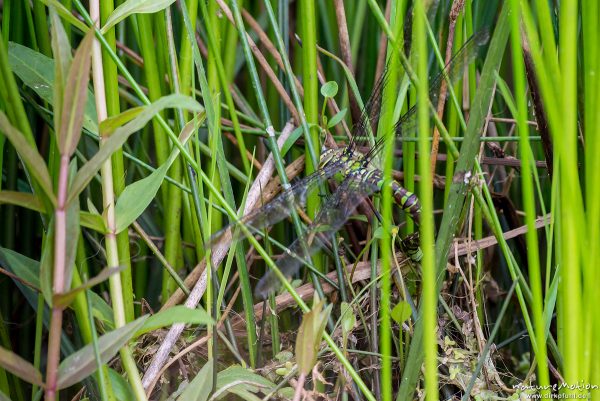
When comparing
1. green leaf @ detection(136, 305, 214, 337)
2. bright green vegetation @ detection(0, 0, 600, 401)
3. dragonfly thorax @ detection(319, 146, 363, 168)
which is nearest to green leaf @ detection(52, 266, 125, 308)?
bright green vegetation @ detection(0, 0, 600, 401)

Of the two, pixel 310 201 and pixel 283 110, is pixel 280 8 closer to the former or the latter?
pixel 283 110

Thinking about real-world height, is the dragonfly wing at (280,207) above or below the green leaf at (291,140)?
below

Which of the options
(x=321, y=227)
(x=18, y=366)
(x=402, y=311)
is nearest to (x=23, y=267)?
(x=18, y=366)

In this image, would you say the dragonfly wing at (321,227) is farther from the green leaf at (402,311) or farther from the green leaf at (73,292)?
the green leaf at (73,292)

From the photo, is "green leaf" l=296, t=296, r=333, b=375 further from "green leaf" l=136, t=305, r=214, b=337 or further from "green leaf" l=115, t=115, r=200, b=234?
"green leaf" l=115, t=115, r=200, b=234

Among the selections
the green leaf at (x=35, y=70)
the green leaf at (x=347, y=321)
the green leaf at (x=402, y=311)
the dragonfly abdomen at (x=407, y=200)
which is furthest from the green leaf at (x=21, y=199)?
the dragonfly abdomen at (x=407, y=200)

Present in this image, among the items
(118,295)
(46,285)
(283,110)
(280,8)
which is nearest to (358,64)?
(283,110)

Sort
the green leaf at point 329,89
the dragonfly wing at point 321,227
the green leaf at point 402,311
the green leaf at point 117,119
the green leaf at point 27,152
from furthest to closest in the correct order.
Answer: the green leaf at point 329,89
the green leaf at point 402,311
the dragonfly wing at point 321,227
the green leaf at point 117,119
the green leaf at point 27,152
